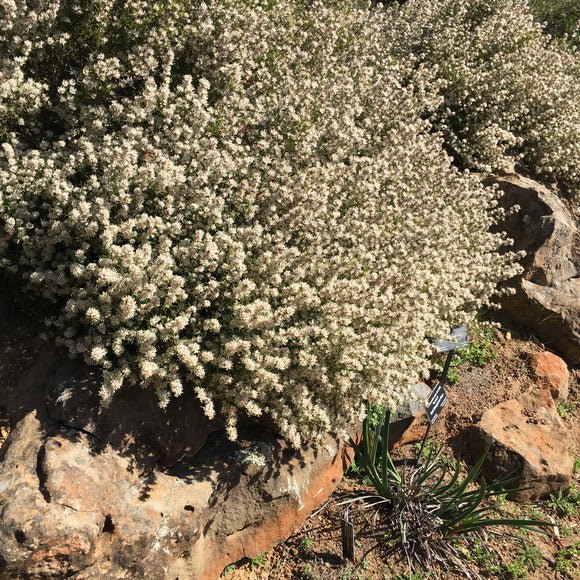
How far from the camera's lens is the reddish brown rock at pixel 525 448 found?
5.39 meters

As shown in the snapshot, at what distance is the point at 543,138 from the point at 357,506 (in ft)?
22.4

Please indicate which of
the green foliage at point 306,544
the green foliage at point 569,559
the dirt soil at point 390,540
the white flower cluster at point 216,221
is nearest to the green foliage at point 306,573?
the dirt soil at point 390,540

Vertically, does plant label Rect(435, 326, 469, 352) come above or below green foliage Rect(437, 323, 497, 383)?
above

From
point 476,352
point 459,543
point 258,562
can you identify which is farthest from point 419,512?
point 476,352

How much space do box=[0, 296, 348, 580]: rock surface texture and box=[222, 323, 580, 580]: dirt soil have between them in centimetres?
21

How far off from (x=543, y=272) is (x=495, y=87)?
2.95 metres

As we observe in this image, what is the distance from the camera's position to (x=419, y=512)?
4.57 meters

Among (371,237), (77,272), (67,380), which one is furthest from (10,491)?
(371,237)

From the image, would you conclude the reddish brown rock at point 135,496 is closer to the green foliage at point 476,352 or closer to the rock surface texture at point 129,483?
the rock surface texture at point 129,483

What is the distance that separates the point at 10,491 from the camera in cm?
305

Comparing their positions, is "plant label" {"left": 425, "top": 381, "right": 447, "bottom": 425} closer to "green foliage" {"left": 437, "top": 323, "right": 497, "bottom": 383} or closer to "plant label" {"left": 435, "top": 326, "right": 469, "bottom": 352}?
"plant label" {"left": 435, "top": 326, "right": 469, "bottom": 352}

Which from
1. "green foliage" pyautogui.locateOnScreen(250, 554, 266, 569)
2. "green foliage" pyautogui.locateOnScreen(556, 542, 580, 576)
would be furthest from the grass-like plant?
"green foliage" pyautogui.locateOnScreen(250, 554, 266, 569)

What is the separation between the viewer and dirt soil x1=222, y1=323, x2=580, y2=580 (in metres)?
4.16

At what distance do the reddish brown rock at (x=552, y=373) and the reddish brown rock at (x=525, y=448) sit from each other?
0.79 meters
